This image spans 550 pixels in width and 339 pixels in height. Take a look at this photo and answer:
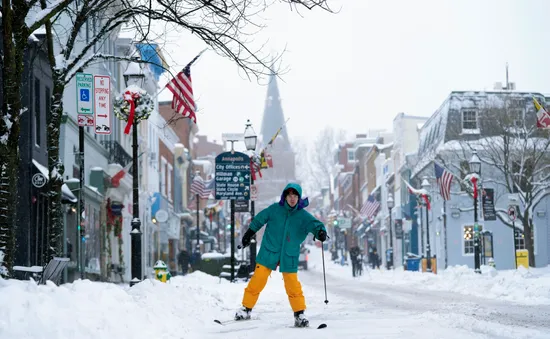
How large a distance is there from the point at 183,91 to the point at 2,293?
13.7 m

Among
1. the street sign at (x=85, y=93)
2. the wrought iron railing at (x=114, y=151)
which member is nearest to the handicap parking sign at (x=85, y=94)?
the street sign at (x=85, y=93)

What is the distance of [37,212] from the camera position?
82.9ft

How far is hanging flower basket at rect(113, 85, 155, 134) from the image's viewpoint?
61.8ft

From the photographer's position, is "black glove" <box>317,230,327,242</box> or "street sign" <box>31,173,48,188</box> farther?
"street sign" <box>31,173,48,188</box>

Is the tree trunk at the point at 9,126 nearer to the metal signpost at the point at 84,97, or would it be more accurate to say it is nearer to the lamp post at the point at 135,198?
the lamp post at the point at 135,198

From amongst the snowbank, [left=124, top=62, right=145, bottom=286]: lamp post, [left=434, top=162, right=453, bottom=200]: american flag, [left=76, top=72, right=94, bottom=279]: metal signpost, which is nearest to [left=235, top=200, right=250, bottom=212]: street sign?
[left=434, top=162, right=453, bottom=200]: american flag

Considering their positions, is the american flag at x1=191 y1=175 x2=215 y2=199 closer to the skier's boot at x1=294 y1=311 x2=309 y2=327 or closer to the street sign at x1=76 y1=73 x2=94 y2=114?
the street sign at x1=76 y1=73 x2=94 y2=114

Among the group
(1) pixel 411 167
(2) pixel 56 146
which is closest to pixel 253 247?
(2) pixel 56 146

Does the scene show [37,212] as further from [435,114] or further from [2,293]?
[435,114]

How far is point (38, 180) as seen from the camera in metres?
23.6

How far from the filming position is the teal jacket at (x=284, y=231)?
449 inches

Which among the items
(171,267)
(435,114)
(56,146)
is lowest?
(171,267)

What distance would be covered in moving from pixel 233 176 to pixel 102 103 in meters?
9.84

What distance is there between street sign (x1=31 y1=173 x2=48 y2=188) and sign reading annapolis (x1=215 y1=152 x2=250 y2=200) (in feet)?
21.2
